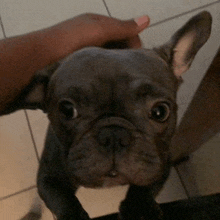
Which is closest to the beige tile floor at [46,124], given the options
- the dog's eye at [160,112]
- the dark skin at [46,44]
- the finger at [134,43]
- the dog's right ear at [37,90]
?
the finger at [134,43]

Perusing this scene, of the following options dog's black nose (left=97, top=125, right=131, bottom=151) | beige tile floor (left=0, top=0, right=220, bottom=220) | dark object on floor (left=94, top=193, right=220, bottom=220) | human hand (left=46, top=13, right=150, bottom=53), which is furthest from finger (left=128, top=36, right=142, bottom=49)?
dark object on floor (left=94, top=193, right=220, bottom=220)

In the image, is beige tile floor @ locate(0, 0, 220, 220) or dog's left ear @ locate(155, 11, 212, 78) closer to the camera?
dog's left ear @ locate(155, 11, 212, 78)

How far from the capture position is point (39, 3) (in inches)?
68.7

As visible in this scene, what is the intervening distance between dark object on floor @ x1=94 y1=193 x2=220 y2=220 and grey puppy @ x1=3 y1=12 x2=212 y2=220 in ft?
0.35

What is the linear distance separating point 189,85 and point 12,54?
2.98ft

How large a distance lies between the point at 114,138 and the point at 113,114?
0.27 feet

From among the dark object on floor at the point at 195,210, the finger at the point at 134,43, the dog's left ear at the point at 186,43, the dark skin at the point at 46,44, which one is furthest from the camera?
the finger at the point at 134,43

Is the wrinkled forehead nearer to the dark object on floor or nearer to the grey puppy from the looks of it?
the grey puppy

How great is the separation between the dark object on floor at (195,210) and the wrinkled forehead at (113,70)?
298 mm

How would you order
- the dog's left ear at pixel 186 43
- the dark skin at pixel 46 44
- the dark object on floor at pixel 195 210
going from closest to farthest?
1. the dark object on floor at pixel 195 210
2. the dog's left ear at pixel 186 43
3. the dark skin at pixel 46 44

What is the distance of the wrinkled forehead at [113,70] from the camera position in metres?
0.76

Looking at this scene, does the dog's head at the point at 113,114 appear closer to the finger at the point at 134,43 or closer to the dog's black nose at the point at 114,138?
the dog's black nose at the point at 114,138

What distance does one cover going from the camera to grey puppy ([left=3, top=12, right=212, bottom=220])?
700 mm

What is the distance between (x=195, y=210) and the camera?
2.04 ft
